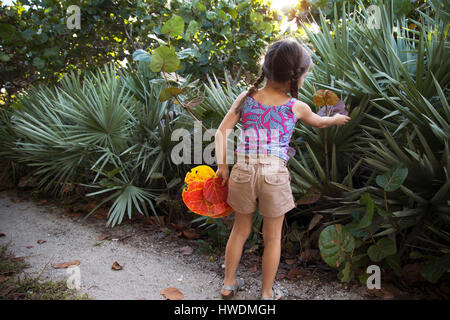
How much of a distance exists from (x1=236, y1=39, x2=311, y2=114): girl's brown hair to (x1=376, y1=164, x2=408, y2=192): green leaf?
2.21 feet

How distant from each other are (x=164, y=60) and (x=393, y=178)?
1.58 meters

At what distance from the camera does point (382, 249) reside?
5.97ft

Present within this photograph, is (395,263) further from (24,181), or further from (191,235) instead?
(24,181)

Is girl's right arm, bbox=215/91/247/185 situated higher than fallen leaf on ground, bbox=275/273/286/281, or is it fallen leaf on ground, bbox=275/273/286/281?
girl's right arm, bbox=215/91/247/185

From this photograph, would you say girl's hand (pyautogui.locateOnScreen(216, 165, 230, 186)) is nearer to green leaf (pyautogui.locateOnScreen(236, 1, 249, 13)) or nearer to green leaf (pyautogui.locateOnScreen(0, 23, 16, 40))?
green leaf (pyautogui.locateOnScreen(236, 1, 249, 13))

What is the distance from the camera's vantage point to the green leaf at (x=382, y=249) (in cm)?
180

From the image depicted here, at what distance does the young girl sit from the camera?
1.70 meters

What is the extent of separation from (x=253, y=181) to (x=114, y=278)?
3.85 ft

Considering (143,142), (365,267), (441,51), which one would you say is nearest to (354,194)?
(365,267)

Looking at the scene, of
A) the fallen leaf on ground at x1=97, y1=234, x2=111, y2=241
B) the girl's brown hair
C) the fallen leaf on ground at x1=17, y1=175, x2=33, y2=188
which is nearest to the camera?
the girl's brown hair

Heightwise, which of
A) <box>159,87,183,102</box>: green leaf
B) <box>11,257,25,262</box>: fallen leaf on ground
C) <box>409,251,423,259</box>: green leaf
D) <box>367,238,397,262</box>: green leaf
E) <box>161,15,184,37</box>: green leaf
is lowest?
<box>11,257,25,262</box>: fallen leaf on ground

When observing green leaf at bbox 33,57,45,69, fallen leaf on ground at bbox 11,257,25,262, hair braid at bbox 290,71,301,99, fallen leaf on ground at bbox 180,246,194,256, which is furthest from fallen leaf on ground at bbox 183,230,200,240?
green leaf at bbox 33,57,45,69

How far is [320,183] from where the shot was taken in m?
2.20
